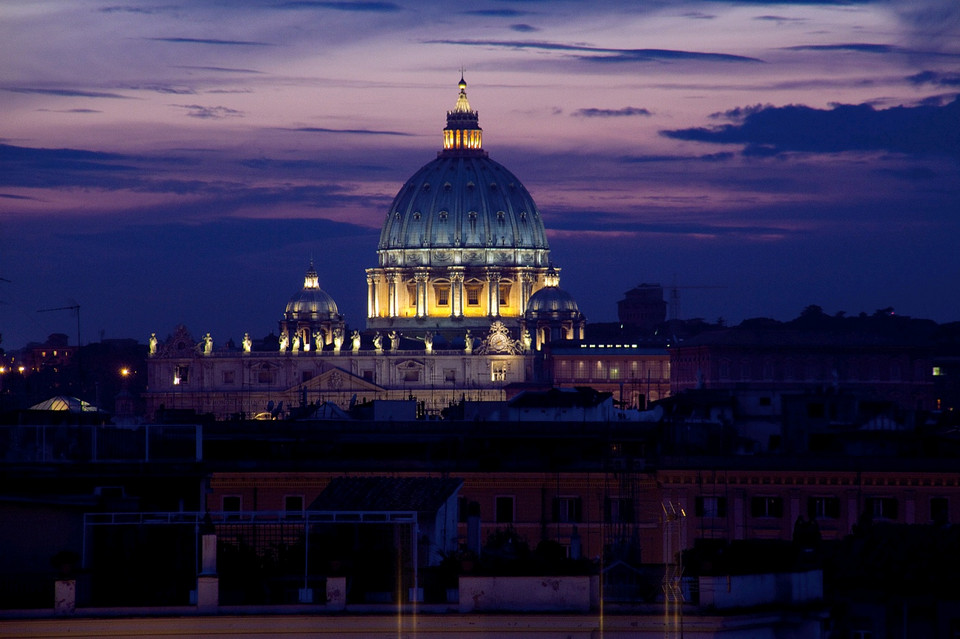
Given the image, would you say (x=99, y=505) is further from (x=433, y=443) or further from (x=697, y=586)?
(x=433, y=443)

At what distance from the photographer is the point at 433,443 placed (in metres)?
68.7

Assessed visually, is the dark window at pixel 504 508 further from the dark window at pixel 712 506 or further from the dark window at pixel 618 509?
the dark window at pixel 712 506

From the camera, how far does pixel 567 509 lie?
60.8 metres

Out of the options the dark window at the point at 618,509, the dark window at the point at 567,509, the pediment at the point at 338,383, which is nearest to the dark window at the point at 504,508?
the dark window at the point at 567,509

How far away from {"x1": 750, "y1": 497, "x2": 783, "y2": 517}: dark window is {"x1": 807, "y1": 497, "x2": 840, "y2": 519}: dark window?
732 mm

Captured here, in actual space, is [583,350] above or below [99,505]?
above

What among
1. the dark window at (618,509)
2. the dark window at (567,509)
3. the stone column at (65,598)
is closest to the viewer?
the stone column at (65,598)

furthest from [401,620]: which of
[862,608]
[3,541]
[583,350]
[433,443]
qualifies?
[583,350]

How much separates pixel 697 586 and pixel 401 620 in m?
3.18

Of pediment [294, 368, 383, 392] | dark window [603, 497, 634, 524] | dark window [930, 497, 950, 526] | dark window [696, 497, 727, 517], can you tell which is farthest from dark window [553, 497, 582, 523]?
pediment [294, 368, 383, 392]

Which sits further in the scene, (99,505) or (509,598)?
(99,505)

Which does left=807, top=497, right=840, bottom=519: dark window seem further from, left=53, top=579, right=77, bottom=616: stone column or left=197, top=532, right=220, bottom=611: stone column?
left=53, top=579, right=77, bottom=616: stone column

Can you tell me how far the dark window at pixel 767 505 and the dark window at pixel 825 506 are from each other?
732 mm

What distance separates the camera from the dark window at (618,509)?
181ft
